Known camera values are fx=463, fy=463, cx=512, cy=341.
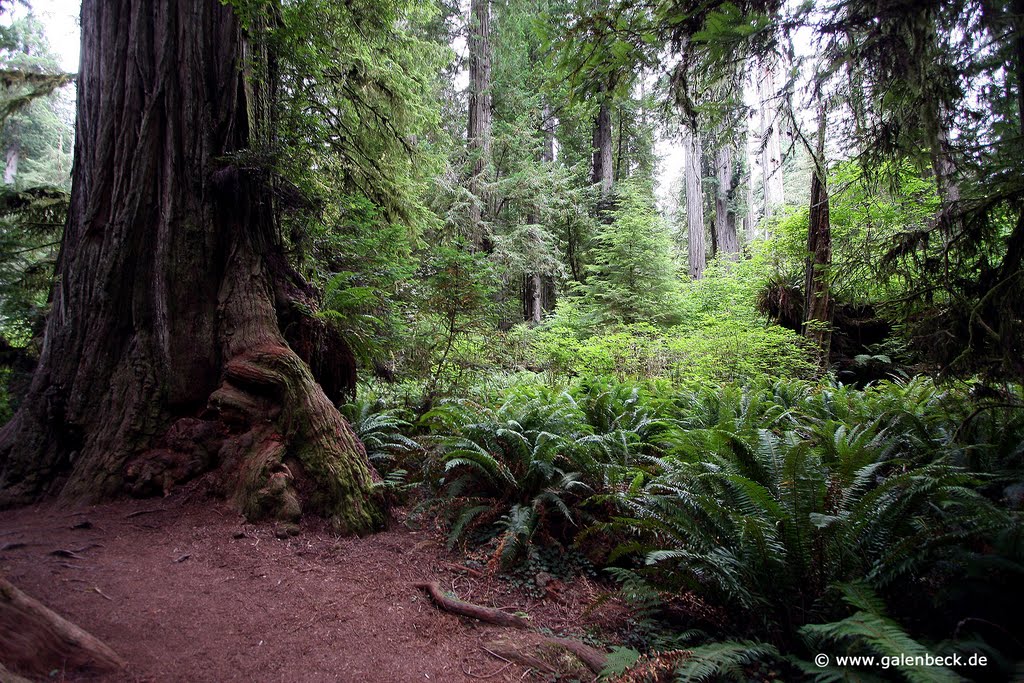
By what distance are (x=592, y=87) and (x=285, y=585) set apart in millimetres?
4055

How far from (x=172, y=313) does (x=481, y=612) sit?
11.4ft

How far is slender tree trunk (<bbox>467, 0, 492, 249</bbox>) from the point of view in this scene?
542 inches

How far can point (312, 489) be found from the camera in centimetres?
366

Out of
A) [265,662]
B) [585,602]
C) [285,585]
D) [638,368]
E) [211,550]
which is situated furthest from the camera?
[638,368]

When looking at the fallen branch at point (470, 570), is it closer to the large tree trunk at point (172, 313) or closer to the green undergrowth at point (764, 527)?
the green undergrowth at point (764, 527)

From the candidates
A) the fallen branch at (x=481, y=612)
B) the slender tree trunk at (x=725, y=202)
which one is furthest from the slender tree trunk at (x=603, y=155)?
the fallen branch at (x=481, y=612)

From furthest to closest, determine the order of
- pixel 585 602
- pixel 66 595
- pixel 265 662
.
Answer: pixel 585 602
pixel 66 595
pixel 265 662

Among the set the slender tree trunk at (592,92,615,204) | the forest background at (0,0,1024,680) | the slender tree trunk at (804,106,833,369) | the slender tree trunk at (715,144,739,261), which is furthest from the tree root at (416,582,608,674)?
the slender tree trunk at (715,144,739,261)

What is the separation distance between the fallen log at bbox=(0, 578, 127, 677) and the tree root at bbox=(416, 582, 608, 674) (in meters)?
1.65

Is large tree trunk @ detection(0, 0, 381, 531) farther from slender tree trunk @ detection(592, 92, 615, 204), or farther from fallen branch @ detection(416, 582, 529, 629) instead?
slender tree trunk @ detection(592, 92, 615, 204)

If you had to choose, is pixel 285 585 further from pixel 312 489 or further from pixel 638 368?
pixel 638 368

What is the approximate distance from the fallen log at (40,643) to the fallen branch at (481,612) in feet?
5.28

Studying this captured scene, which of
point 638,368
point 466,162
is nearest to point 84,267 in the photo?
point 638,368

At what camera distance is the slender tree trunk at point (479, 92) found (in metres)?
13.8
